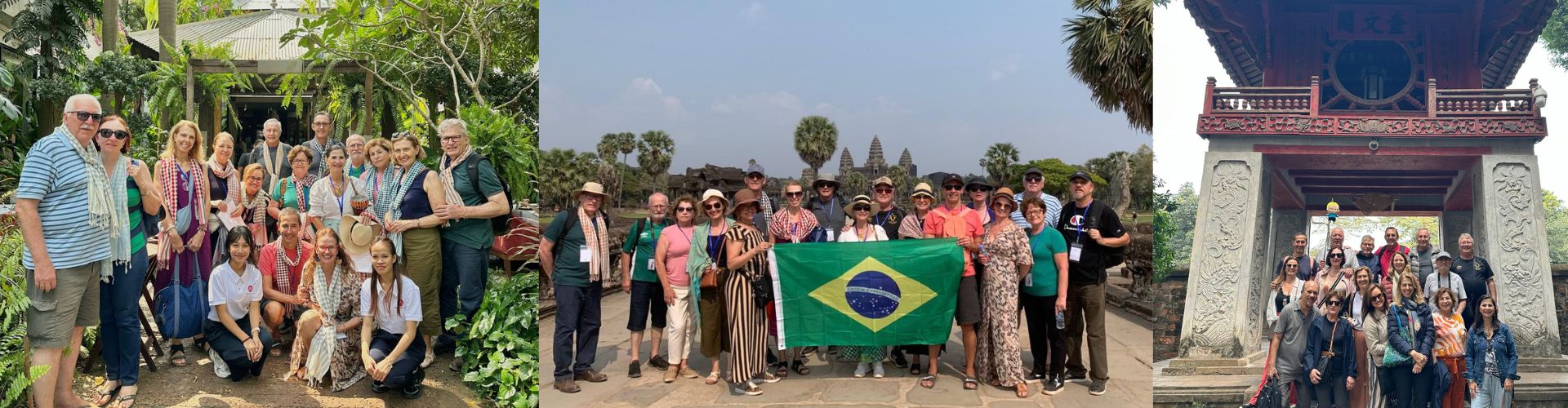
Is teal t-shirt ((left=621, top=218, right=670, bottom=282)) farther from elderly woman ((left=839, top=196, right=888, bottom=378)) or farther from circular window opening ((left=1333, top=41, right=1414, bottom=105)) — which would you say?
circular window opening ((left=1333, top=41, right=1414, bottom=105))

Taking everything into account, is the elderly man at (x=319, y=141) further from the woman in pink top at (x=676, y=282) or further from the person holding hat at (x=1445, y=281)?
the person holding hat at (x=1445, y=281)

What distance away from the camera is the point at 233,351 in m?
4.55

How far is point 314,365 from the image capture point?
4.62m

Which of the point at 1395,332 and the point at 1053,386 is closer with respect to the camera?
the point at 1053,386

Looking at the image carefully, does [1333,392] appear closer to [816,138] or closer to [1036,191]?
[1036,191]

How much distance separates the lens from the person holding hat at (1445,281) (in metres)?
5.93

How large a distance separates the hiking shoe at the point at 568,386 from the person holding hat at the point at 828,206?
1.91 m

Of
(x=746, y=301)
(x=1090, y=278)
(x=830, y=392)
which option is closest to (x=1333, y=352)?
(x=1090, y=278)

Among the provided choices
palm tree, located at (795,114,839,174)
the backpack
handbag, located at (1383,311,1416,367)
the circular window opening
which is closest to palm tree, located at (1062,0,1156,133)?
the circular window opening

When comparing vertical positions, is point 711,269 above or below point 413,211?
below

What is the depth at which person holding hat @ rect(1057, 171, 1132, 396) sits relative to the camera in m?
4.89

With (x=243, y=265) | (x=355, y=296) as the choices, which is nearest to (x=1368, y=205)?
(x=355, y=296)

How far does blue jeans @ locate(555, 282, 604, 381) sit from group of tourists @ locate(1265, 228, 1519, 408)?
198 inches

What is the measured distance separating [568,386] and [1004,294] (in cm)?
271
